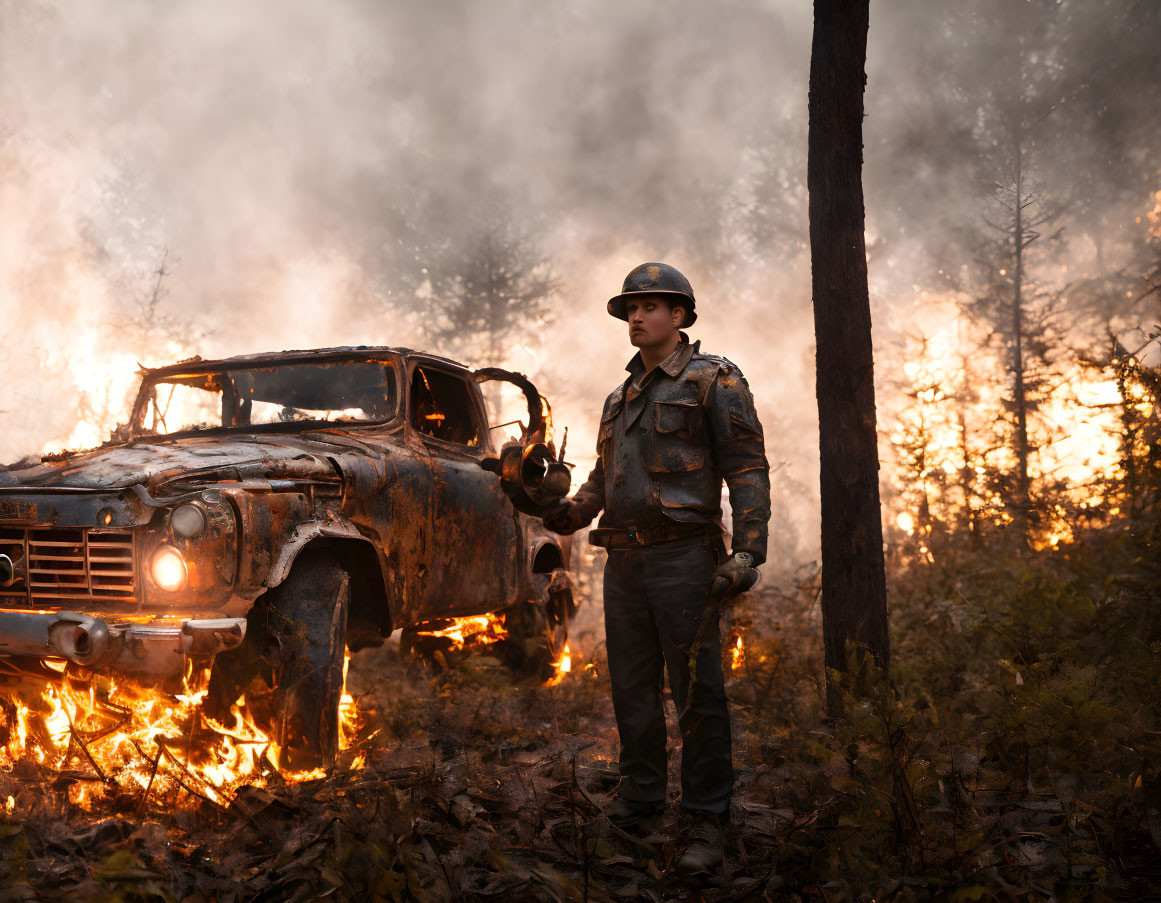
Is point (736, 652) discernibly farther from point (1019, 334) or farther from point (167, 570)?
point (1019, 334)

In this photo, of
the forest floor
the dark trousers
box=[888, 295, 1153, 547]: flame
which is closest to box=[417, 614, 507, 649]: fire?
the forest floor

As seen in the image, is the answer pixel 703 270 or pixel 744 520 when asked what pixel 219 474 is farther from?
pixel 703 270

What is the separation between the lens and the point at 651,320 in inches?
133

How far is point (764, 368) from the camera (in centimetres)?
3691

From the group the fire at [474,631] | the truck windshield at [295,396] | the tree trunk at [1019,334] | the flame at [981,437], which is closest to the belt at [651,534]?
the truck windshield at [295,396]

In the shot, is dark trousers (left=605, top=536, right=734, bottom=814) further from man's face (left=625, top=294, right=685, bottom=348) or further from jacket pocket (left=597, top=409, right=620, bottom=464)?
man's face (left=625, top=294, right=685, bottom=348)

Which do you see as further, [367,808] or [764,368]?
[764,368]

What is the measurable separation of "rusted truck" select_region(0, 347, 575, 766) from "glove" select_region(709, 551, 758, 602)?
0.77 metres

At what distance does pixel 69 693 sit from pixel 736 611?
17.6 ft

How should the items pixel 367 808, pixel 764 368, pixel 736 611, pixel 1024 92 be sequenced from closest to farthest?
pixel 367 808, pixel 736 611, pixel 1024 92, pixel 764 368

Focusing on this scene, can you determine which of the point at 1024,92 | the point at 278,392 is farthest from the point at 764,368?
the point at 278,392

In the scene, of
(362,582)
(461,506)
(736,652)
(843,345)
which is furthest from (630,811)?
(736,652)

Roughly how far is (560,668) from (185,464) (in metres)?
3.58

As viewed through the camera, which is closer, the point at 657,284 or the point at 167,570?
the point at 167,570
